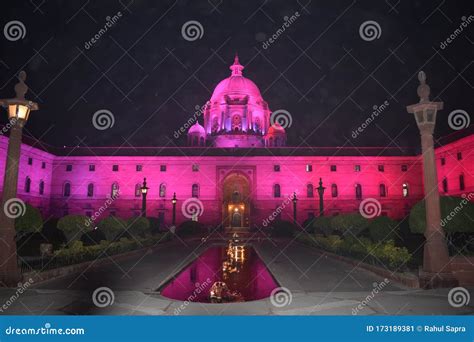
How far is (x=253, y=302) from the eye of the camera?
309 inches

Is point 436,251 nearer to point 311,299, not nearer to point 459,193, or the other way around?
point 311,299

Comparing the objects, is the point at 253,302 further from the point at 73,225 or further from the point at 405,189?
the point at 405,189

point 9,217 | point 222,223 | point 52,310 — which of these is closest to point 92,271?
point 9,217

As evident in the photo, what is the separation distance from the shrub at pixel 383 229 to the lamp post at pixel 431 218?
170 inches

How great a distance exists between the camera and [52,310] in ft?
23.7

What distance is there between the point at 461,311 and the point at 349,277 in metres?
4.53

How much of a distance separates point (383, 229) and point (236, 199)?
3481 cm

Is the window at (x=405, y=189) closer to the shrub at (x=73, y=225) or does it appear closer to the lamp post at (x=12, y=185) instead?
the shrub at (x=73, y=225)

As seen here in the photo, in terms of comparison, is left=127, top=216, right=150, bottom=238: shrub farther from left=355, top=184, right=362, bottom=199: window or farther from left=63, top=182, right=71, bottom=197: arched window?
left=355, top=184, right=362, bottom=199: window

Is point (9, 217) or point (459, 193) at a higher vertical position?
point (459, 193)

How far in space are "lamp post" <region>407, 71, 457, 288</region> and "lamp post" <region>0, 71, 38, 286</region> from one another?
11007 mm

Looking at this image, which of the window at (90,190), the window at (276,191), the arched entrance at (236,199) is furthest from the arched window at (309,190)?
the window at (90,190)

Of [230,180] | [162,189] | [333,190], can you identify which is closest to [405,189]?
[333,190]

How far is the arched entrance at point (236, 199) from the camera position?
157 ft
